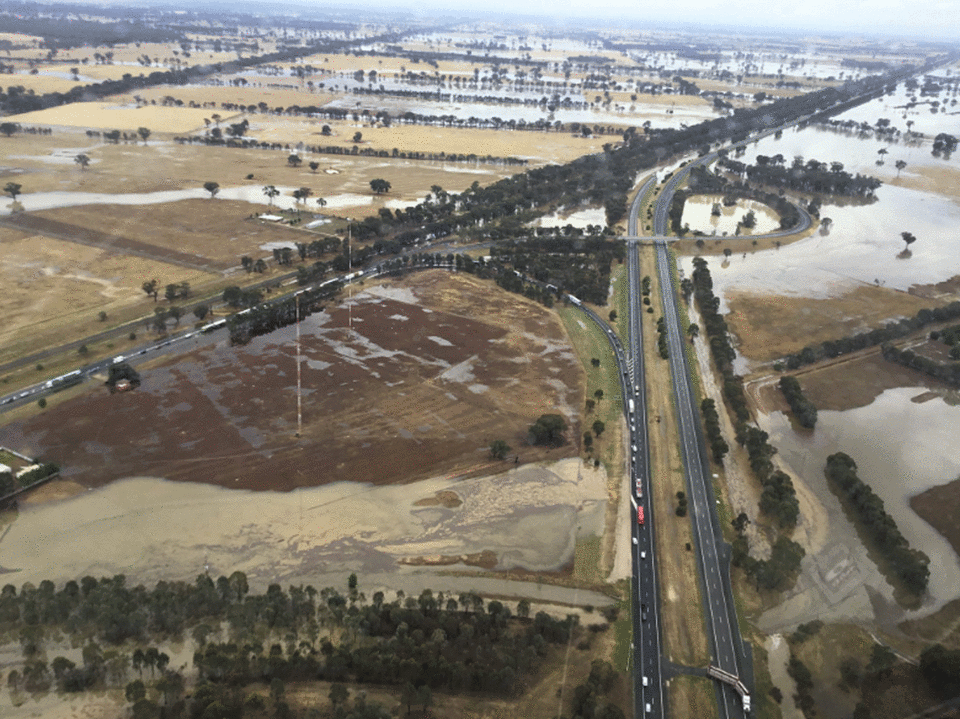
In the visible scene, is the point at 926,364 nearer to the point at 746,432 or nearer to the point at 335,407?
the point at 746,432

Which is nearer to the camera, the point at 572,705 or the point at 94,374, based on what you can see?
the point at 572,705

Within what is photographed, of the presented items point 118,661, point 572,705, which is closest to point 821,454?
point 572,705

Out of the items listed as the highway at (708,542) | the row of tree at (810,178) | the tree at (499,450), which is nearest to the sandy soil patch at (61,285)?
the tree at (499,450)

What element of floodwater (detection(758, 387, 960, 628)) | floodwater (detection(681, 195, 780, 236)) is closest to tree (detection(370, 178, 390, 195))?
floodwater (detection(681, 195, 780, 236))

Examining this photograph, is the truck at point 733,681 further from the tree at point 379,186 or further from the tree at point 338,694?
the tree at point 379,186

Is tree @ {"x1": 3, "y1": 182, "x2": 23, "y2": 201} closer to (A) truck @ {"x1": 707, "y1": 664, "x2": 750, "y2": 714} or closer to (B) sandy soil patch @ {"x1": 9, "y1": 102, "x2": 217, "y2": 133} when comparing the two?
(B) sandy soil patch @ {"x1": 9, "y1": 102, "x2": 217, "y2": 133}

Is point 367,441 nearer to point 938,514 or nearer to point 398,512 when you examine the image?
point 398,512
